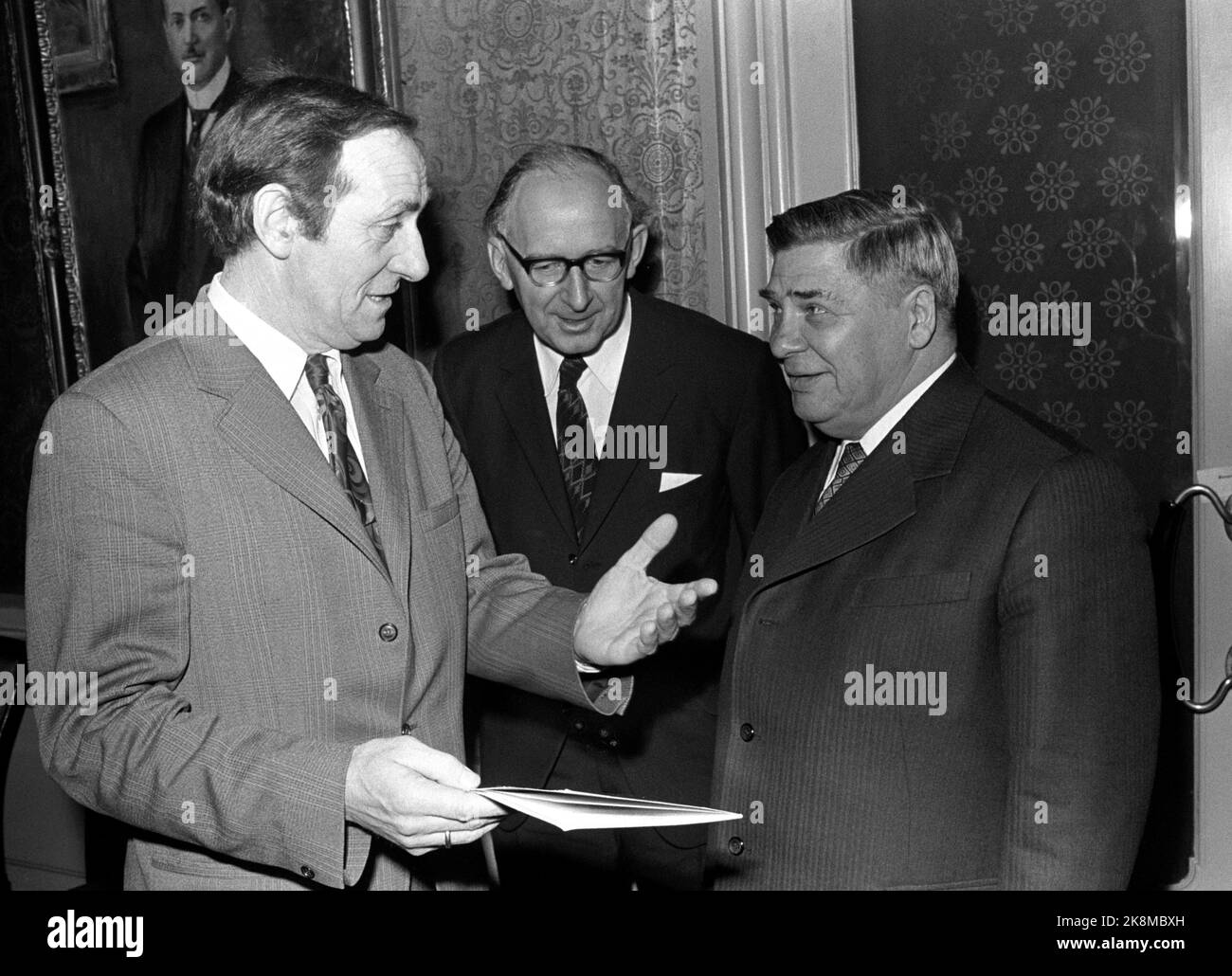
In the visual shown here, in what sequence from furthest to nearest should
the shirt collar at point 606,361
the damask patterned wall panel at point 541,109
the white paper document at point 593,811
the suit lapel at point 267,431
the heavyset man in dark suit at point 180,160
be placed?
the heavyset man in dark suit at point 180,160 → the damask patterned wall panel at point 541,109 → the shirt collar at point 606,361 → the suit lapel at point 267,431 → the white paper document at point 593,811

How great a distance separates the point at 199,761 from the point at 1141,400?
184 centimetres

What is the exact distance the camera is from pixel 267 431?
159cm

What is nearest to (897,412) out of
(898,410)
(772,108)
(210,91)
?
(898,410)

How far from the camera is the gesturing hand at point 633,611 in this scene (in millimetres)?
1704

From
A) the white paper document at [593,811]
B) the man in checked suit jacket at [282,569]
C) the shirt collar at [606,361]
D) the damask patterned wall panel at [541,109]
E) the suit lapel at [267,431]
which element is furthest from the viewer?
the damask patterned wall panel at [541,109]

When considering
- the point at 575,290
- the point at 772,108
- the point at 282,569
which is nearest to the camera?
the point at 282,569

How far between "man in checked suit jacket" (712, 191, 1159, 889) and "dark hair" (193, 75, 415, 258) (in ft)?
2.32

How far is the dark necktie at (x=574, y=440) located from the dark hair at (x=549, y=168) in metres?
0.32

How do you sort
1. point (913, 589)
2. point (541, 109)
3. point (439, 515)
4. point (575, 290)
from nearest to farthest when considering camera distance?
point (913, 589) < point (439, 515) < point (575, 290) < point (541, 109)

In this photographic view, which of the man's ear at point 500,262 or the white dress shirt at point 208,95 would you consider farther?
the white dress shirt at point 208,95

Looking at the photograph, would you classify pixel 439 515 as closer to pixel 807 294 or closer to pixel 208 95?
pixel 807 294

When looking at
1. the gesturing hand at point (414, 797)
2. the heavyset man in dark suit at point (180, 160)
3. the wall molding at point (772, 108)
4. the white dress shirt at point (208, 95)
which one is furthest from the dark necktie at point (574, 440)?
the white dress shirt at point (208, 95)

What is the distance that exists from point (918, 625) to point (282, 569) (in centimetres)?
85

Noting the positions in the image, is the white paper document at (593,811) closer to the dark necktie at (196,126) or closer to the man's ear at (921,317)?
the man's ear at (921,317)
